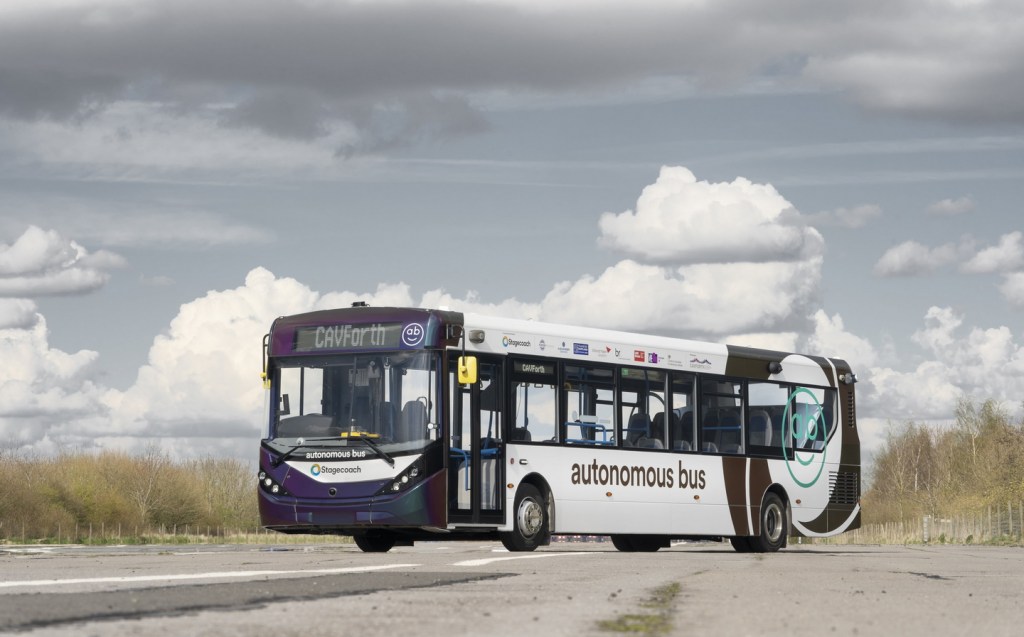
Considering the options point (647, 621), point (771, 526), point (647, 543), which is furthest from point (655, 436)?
point (647, 621)

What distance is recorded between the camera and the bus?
67.7 ft

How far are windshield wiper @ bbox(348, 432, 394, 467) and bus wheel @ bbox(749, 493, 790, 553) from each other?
27.9ft

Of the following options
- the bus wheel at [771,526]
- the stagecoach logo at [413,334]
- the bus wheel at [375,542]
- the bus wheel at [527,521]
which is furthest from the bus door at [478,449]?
the bus wheel at [771,526]

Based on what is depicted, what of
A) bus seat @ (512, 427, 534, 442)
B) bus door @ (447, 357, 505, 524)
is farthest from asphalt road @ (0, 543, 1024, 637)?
bus seat @ (512, 427, 534, 442)

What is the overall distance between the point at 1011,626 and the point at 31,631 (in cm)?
577

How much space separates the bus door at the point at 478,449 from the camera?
68.6 feet

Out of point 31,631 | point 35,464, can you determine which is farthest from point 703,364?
point 35,464

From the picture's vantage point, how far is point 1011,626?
9695 mm

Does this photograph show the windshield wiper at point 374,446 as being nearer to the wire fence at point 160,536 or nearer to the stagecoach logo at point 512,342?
the stagecoach logo at point 512,342

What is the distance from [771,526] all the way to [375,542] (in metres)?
7.83

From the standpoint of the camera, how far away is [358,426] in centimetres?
2066

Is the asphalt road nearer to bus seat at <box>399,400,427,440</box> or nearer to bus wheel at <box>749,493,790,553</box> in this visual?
bus seat at <box>399,400,427,440</box>

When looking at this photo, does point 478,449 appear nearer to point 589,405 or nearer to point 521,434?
point 521,434

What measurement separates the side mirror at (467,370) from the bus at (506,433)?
2 centimetres
